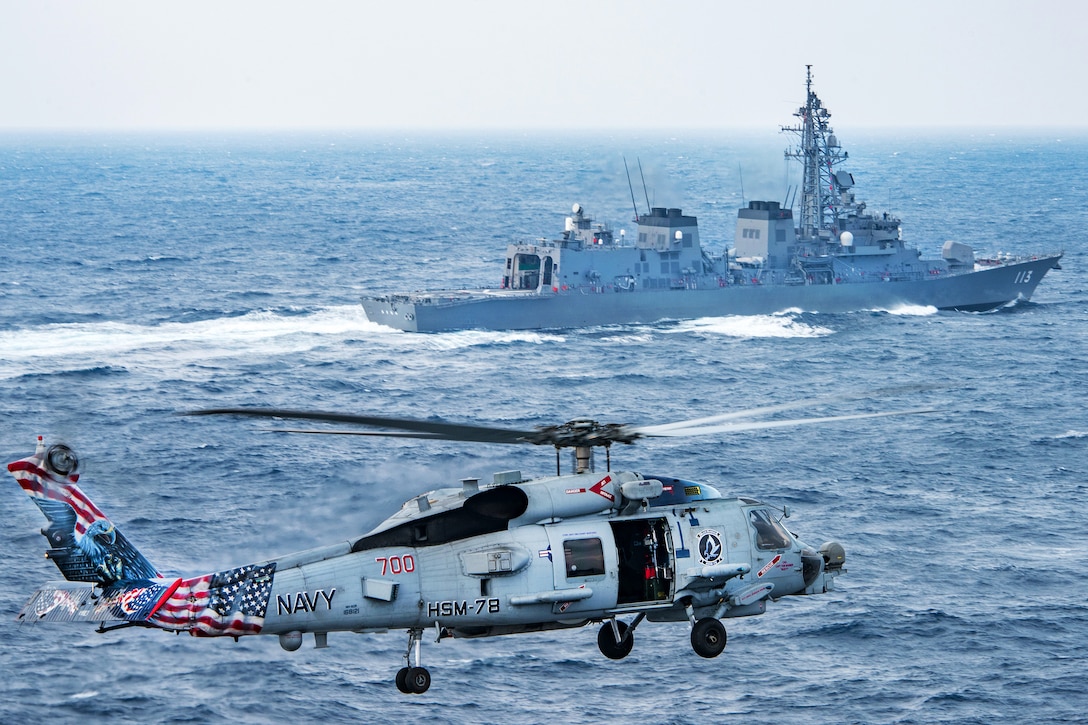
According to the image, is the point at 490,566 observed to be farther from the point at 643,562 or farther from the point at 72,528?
the point at 72,528

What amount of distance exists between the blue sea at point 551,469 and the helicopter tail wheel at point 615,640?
330 centimetres

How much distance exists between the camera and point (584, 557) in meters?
17.9

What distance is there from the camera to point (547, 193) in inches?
7023

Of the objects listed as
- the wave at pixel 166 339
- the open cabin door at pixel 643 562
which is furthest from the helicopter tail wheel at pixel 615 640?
the wave at pixel 166 339

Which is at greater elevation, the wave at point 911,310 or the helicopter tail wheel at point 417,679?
the helicopter tail wheel at point 417,679

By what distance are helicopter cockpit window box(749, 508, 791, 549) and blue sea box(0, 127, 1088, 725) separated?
4.42 meters

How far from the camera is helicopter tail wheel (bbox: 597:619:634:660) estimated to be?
60.5 ft

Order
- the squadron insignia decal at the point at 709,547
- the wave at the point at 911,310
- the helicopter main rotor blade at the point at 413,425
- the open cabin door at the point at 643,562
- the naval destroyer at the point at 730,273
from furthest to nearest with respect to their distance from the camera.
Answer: the wave at the point at 911,310, the naval destroyer at the point at 730,273, the squadron insignia decal at the point at 709,547, the open cabin door at the point at 643,562, the helicopter main rotor blade at the point at 413,425

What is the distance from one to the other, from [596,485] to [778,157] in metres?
66.9

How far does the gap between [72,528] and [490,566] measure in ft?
16.7

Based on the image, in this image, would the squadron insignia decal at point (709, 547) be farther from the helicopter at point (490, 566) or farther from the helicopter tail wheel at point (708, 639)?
the helicopter tail wheel at point (708, 639)

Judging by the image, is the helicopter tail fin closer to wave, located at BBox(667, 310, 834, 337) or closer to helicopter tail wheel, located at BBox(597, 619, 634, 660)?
helicopter tail wheel, located at BBox(597, 619, 634, 660)

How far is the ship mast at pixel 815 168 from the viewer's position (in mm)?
72875

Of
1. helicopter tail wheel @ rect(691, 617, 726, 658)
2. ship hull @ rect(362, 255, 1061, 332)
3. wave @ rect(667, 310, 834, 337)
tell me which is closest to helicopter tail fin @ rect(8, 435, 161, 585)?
helicopter tail wheel @ rect(691, 617, 726, 658)
